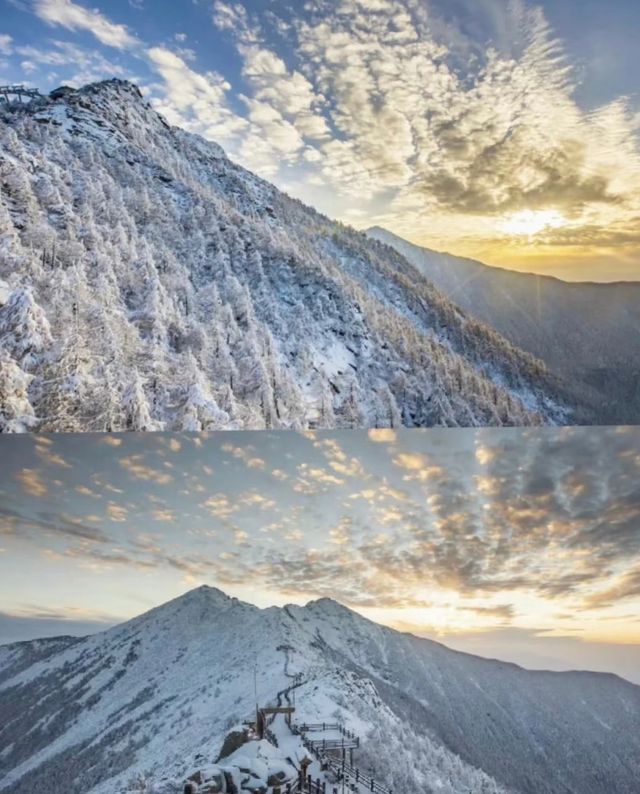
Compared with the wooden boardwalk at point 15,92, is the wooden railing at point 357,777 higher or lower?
lower

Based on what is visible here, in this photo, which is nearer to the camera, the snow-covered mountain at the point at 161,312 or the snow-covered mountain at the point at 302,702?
the snow-covered mountain at the point at 302,702

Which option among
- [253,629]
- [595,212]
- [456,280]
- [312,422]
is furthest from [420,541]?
[456,280]

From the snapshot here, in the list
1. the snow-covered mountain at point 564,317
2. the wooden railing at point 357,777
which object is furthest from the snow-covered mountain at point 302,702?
the snow-covered mountain at point 564,317

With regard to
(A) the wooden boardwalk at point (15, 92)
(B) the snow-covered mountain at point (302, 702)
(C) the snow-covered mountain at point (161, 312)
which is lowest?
(B) the snow-covered mountain at point (302, 702)

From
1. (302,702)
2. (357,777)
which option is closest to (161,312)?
(302,702)

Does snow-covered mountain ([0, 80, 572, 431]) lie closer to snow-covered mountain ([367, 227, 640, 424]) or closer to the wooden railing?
the wooden railing

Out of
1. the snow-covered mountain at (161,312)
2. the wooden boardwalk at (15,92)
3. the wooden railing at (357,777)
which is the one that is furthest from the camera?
the wooden boardwalk at (15,92)

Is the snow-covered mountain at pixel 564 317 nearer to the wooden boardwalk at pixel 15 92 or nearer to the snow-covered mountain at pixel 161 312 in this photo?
the snow-covered mountain at pixel 161 312

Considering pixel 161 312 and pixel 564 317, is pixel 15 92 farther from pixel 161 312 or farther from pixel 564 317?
pixel 564 317
